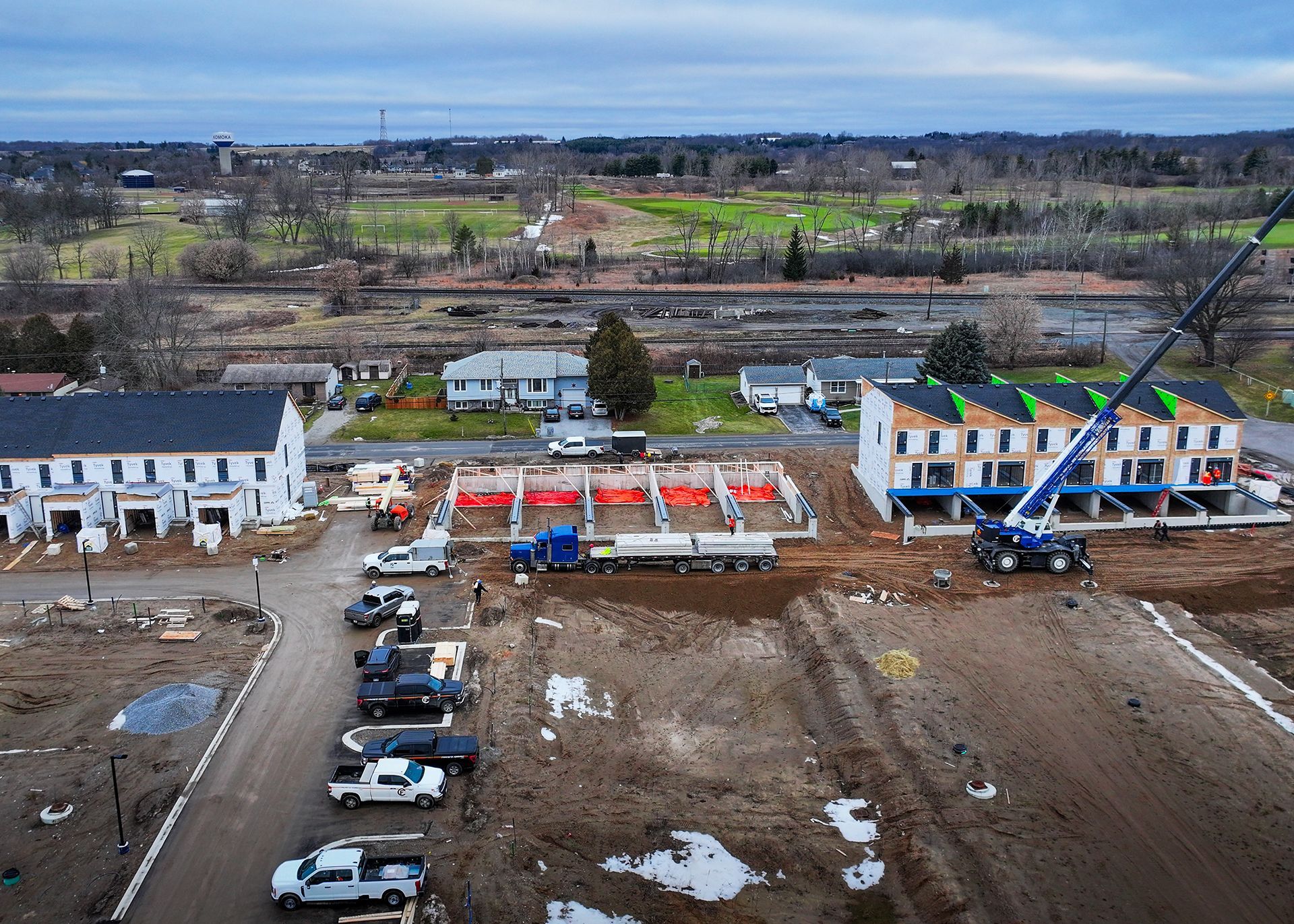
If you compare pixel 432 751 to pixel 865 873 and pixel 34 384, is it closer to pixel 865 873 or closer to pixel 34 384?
pixel 865 873

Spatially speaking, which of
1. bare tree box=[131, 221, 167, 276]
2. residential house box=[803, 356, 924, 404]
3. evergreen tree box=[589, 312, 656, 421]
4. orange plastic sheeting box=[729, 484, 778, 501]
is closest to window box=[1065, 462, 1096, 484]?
orange plastic sheeting box=[729, 484, 778, 501]

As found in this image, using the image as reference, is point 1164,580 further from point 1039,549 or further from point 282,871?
point 282,871

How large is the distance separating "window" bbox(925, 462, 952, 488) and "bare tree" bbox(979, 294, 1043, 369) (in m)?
34.2

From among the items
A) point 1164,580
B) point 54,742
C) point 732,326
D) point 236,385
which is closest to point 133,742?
point 54,742

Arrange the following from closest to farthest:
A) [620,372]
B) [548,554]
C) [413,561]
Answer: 1. [413,561]
2. [548,554]
3. [620,372]

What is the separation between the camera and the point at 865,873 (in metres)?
25.9

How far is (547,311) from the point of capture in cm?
10619

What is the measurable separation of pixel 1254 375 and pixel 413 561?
216ft

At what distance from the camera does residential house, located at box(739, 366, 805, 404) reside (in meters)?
70.6

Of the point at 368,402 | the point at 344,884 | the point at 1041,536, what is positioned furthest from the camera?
the point at 368,402

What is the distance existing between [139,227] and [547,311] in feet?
296

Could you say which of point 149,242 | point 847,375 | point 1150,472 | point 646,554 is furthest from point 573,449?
point 149,242

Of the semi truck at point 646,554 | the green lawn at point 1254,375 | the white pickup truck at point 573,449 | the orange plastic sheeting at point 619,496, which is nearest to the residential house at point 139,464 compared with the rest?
the semi truck at point 646,554

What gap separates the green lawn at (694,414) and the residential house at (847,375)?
6154mm
